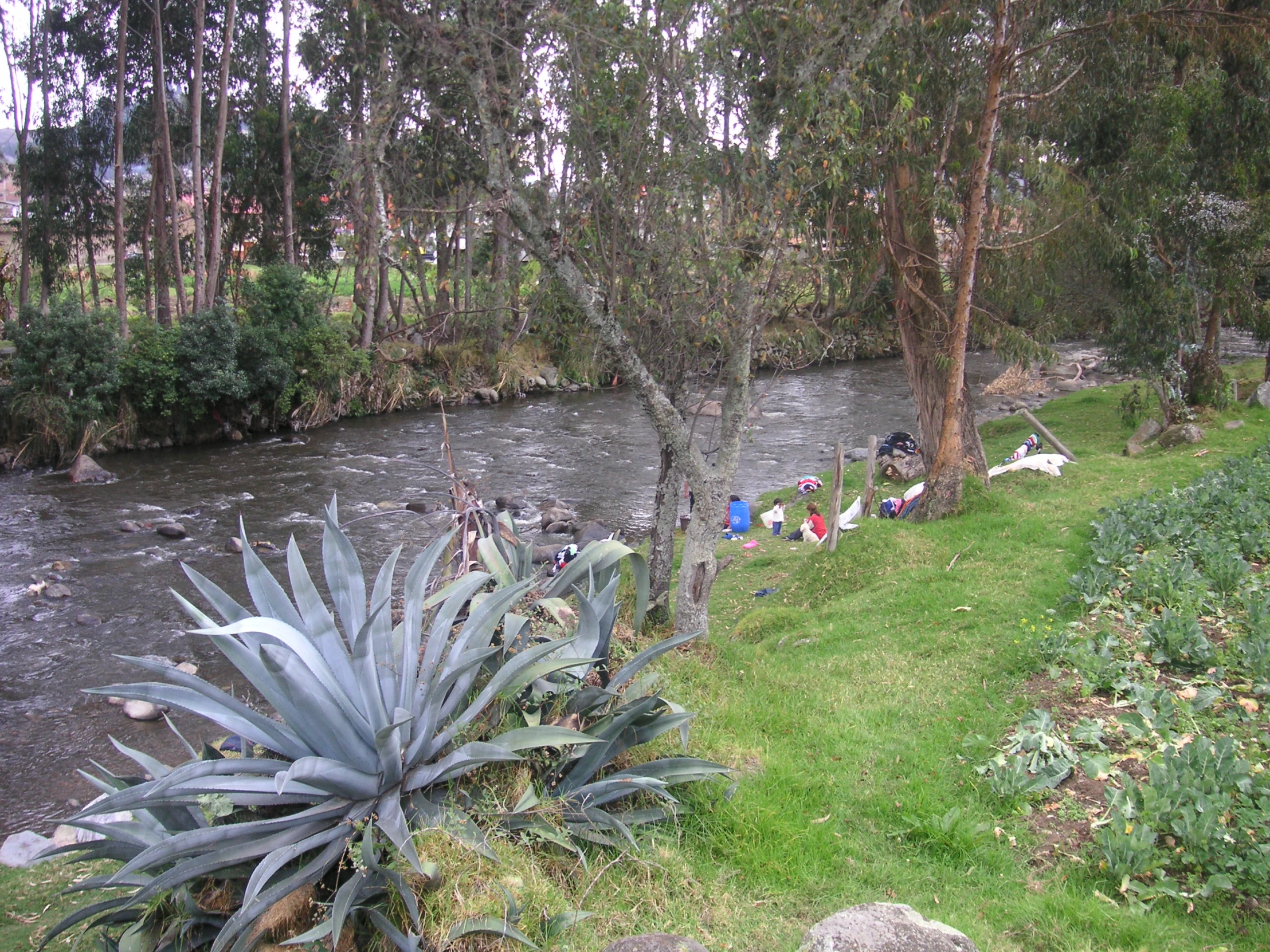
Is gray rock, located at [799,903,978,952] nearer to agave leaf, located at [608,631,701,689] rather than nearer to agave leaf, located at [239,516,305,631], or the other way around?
agave leaf, located at [608,631,701,689]

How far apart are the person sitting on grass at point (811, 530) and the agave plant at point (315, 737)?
892 centimetres

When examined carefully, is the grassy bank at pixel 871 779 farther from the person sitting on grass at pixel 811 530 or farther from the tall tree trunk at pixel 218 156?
the tall tree trunk at pixel 218 156

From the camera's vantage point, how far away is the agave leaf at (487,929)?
3.03 metres

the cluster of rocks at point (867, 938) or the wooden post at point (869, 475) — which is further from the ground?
the wooden post at point (869, 475)

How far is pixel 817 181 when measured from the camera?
7469 millimetres

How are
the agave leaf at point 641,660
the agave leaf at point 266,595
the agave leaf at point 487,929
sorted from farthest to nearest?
the agave leaf at point 641,660 < the agave leaf at point 266,595 < the agave leaf at point 487,929

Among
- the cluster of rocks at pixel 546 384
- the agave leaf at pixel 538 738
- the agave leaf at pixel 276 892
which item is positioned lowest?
the agave leaf at pixel 276 892

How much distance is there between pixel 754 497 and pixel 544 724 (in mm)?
12779

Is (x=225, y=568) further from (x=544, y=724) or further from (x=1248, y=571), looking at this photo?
(x=1248, y=571)

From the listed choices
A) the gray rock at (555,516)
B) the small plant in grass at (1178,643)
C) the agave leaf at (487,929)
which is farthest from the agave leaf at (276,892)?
the gray rock at (555,516)

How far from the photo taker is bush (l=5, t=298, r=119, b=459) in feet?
59.3

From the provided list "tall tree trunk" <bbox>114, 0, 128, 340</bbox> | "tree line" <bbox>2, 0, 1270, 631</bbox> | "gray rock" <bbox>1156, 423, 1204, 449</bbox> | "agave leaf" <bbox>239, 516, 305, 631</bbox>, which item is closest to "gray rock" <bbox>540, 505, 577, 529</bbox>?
"tree line" <bbox>2, 0, 1270, 631</bbox>

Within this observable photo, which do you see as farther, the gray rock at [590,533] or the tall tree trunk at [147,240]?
the tall tree trunk at [147,240]

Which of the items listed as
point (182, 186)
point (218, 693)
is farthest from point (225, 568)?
point (182, 186)
